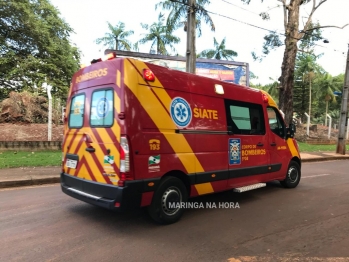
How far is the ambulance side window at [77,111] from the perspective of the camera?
4648 mm

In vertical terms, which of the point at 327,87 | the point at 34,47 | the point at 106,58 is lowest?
the point at 106,58

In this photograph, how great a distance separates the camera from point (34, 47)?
22.3 m

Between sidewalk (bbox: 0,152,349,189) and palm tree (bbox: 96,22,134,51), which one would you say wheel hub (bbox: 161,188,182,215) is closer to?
sidewalk (bbox: 0,152,349,189)

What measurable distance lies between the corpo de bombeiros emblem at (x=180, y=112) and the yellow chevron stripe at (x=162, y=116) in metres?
0.10

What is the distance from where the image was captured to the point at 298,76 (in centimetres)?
3316

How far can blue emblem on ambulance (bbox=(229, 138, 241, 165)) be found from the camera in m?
5.37

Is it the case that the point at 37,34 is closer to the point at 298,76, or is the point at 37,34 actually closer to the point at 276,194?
the point at 276,194

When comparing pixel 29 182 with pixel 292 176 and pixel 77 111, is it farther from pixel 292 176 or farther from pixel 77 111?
pixel 292 176

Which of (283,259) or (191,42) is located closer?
(283,259)

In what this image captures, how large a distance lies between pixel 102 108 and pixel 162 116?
36.2 inches

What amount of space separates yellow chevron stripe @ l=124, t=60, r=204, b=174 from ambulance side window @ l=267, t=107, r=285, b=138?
252 centimetres

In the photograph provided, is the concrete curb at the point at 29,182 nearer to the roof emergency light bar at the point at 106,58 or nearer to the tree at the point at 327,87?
the roof emergency light bar at the point at 106,58

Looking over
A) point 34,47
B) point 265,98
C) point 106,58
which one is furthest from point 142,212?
point 34,47

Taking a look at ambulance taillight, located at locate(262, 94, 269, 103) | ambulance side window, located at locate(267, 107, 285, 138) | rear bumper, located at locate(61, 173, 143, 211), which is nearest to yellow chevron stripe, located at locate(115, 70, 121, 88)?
rear bumper, located at locate(61, 173, 143, 211)
